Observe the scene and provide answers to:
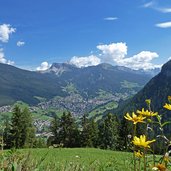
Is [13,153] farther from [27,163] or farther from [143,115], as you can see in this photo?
[143,115]

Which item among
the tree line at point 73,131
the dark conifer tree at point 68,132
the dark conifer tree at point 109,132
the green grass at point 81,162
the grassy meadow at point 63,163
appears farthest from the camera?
the dark conifer tree at point 68,132

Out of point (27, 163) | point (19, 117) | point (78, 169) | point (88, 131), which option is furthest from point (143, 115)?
point (88, 131)

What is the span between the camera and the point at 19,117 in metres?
53.7

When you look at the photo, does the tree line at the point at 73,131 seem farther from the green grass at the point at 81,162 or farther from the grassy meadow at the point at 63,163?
the grassy meadow at the point at 63,163

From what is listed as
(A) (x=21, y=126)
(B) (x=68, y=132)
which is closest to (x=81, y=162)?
(A) (x=21, y=126)

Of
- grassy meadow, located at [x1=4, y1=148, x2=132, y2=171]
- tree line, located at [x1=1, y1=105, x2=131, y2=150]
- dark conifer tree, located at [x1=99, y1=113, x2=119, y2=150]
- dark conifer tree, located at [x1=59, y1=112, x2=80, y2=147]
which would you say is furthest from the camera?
dark conifer tree, located at [x1=59, y1=112, x2=80, y2=147]

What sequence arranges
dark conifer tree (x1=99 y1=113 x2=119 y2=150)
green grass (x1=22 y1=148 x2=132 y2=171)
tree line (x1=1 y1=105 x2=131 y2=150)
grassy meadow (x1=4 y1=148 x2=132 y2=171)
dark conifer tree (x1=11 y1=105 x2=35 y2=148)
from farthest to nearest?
dark conifer tree (x1=99 y1=113 x2=119 y2=150) < tree line (x1=1 y1=105 x2=131 y2=150) < dark conifer tree (x1=11 y1=105 x2=35 y2=148) < green grass (x1=22 y1=148 x2=132 y2=171) < grassy meadow (x1=4 y1=148 x2=132 y2=171)

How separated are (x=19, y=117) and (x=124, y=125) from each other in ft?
57.3

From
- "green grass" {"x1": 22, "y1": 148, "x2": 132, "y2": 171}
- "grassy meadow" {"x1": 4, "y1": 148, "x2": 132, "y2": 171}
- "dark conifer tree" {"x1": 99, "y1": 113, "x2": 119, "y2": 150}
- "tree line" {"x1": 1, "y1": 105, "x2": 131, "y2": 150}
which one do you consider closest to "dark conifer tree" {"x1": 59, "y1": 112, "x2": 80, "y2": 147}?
"tree line" {"x1": 1, "y1": 105, "x2": 131, "y2": 150}

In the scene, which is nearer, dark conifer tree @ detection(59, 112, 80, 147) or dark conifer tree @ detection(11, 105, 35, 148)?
dark conifer tree @ detection(11, 105, 35, 148)

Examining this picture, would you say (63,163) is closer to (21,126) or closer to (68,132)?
(21,126)

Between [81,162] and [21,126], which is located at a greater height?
[21,126]

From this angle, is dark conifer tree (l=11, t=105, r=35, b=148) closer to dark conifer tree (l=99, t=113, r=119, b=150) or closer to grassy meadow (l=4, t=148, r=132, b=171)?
dark conifer tree (l=99, t=113, r=119, b=150)

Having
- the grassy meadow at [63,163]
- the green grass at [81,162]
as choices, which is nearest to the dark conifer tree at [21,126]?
the green grass at [81,162]
